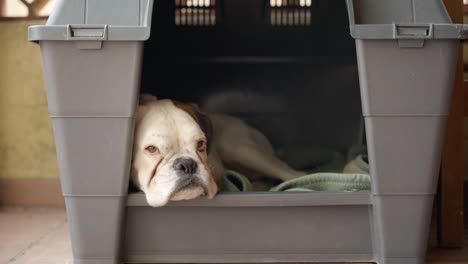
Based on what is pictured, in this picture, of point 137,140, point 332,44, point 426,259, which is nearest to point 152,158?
point 137,140

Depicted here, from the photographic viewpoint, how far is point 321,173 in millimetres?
1471

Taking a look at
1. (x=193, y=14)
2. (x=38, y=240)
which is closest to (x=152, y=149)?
(x=38, y=240)

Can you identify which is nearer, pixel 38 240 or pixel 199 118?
pixel 199 118

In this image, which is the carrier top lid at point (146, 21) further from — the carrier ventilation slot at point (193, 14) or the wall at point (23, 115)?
the wall at point (23, 115)

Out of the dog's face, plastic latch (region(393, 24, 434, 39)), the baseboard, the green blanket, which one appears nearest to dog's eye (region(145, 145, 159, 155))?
the dog's face

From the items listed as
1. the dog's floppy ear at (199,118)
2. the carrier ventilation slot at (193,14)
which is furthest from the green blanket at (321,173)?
the carrier ventilation slot at (193,14)

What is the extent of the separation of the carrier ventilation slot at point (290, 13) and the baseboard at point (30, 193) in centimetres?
98

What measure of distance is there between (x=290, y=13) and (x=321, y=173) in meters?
0.73

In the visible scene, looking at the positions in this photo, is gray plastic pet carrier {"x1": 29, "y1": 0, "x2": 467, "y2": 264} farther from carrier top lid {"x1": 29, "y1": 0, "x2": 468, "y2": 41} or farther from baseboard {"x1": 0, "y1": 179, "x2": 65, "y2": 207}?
baseboard {"x1": 0, "y1": 179, "x2": 65, "y2": 207}

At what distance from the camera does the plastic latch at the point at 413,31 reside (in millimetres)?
1251

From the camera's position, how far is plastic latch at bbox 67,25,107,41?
1.24 metres

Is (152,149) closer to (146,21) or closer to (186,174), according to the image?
(186,174)

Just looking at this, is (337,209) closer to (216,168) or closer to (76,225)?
(216,168)

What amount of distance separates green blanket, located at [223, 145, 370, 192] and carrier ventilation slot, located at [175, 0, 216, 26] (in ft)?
1.64
